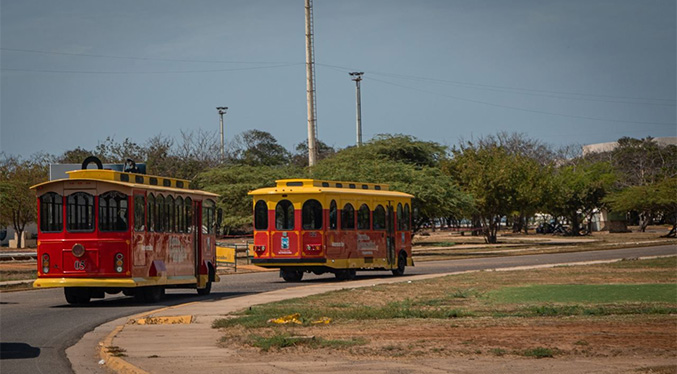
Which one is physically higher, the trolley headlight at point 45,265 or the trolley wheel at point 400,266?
the trolley headlight at point 45,265

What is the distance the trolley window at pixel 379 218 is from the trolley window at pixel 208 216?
7.58 meters

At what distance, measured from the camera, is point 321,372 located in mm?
12055

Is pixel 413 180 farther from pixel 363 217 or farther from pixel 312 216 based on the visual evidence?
pixel 312 216

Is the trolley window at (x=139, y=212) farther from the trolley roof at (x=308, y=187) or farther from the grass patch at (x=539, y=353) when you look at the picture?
the grass patch at (x=539, y=353)

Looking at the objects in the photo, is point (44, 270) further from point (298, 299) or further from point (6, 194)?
point (6, 194)

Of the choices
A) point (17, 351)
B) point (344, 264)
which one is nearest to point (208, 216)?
point (344, 264)

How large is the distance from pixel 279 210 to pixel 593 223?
81.1 m

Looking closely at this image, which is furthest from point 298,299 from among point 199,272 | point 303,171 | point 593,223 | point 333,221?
point 593,223

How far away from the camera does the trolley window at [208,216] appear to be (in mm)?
27938

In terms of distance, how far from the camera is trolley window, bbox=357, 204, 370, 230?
3391 centimetres

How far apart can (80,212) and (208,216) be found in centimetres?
527

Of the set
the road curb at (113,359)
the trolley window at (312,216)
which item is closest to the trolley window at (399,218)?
the trolley window at (312,216)

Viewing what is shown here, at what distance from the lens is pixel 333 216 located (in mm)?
32688

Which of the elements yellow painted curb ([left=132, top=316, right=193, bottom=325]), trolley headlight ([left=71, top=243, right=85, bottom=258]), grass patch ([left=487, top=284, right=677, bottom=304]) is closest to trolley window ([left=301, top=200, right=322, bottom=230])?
grass patch ([left=487, top=284, right=677, bottom=304])
